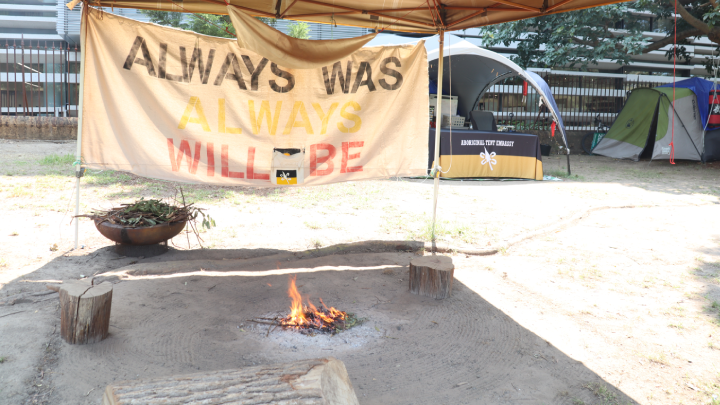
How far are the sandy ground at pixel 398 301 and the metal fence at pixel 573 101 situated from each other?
36.0ft

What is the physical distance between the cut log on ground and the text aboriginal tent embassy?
2967 millimetres

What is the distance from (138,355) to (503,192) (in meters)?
7.49

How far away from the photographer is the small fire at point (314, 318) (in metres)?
3.43

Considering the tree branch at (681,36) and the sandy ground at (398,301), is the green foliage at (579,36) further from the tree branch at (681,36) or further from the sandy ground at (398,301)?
the sandy ground at (398,301)

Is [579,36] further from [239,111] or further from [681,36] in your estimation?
[239,111]

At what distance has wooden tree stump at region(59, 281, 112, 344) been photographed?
9.62 feet

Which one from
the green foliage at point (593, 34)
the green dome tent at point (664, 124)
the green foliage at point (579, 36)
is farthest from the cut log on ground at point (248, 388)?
the green foliage at point (579, 36)

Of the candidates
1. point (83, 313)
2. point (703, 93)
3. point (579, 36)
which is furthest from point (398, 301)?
point (579, 36)

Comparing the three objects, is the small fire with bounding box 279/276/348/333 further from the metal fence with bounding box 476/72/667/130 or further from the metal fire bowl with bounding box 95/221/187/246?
the metal fence with bounding box 476/72/667/130

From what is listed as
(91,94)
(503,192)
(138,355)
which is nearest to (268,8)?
(91,94)

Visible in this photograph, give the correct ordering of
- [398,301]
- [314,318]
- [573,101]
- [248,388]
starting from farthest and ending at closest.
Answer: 1. [573,101]
2. [398,301]
3. [314,318]
4. [248,388]

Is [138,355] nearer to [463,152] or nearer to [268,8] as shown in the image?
[268,8]

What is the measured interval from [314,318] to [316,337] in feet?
0.82

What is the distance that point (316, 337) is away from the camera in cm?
331
